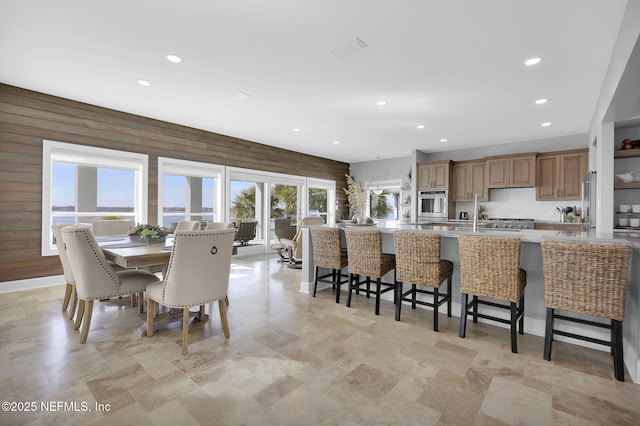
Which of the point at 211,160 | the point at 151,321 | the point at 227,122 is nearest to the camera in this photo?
the point at 151,321

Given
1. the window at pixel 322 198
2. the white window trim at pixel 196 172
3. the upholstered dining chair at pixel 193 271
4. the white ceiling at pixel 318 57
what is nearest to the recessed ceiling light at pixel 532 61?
the white ceiling at pixel 318 57

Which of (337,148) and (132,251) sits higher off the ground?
(337,148)

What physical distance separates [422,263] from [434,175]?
5.10 meters

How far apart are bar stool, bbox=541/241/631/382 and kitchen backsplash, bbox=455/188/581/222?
507cm

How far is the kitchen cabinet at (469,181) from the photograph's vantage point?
22.5 ft

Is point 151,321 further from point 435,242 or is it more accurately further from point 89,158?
point 89,158

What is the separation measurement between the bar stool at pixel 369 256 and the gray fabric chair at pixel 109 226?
3049 millimetres

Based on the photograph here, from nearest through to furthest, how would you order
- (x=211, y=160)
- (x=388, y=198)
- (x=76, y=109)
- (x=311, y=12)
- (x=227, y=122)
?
1. (x=311, y=12)
2. (x=76, y=109)
3. (x=227, y=122)
4. (x=211, y=160)
5. (x=388, y=198)

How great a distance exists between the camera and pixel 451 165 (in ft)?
23.7

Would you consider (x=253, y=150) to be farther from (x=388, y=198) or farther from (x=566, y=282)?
(x=566, y=282)

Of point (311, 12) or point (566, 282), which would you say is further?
point (311, 12)

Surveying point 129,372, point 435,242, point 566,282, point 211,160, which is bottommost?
point 129,372

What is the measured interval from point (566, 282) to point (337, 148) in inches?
234

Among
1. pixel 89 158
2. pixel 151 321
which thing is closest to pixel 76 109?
pixel 89 158
